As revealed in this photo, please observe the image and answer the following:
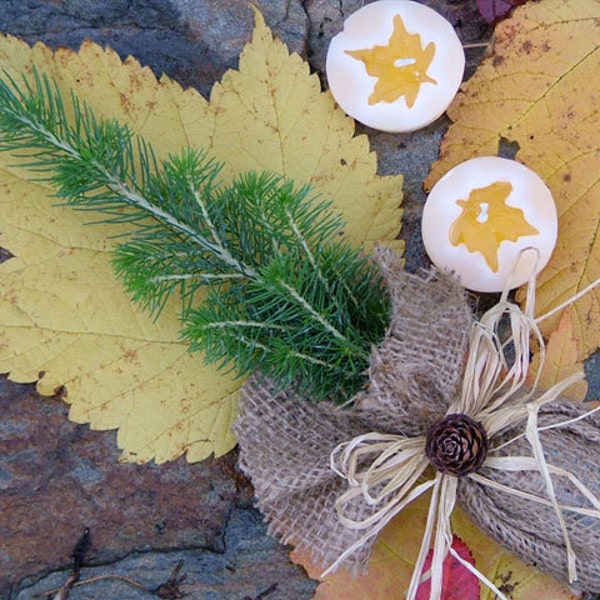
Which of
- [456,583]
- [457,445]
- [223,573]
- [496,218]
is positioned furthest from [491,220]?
[223,573]

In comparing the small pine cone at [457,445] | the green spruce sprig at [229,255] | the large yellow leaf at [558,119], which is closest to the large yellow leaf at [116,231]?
the green spruce sprig at [229,255]

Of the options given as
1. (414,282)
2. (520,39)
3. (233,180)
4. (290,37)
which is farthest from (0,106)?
(520,39)

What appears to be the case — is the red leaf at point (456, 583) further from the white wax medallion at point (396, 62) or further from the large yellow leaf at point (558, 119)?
the white wax medallion at point (396, 62)

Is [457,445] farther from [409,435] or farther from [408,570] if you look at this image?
[408,570]

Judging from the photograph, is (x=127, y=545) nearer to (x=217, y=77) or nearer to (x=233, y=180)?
(x=233, y=180)

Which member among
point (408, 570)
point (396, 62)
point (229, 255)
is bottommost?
point (408, 570)

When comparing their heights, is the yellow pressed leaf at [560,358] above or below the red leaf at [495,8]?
below
